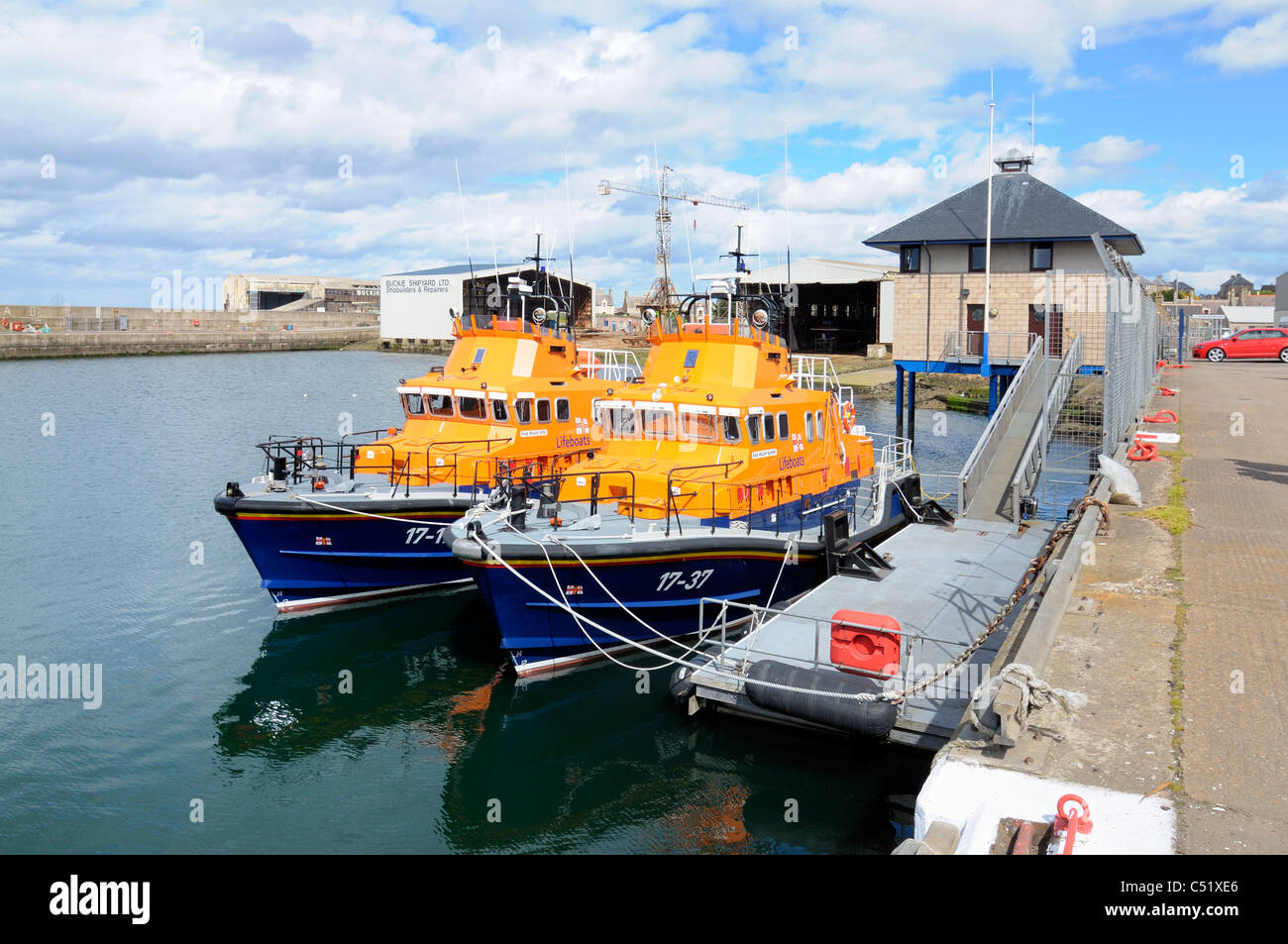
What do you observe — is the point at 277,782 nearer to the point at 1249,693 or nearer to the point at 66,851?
the point at 66,851

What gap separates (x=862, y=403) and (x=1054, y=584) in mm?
40622

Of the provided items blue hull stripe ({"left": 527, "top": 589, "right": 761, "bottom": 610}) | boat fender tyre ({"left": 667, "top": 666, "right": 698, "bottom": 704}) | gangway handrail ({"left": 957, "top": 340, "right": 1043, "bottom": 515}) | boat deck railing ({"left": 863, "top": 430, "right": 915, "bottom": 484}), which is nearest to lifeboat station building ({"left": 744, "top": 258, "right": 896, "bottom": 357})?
boat deck railing ({"left": 863, "top": 430, "right": 915, "bottom": 484})

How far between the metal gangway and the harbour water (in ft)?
21.8

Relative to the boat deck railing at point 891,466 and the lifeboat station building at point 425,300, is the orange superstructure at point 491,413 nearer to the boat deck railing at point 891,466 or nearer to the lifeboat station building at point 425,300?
the boat deck railing at point 891,466

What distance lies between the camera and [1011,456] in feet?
Answer: 54.9

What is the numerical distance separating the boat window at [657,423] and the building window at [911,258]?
15.7m

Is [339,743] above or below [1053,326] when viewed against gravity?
below

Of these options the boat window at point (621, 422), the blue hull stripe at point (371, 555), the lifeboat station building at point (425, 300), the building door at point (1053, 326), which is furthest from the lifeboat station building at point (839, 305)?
the blue hull stripe at point (371, 555)

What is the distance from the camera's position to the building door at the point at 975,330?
25370mm

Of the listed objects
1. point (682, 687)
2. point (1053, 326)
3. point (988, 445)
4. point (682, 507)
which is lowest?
point (682, 687)

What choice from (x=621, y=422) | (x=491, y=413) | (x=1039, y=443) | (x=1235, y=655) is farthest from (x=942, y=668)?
(x=491, y=413)

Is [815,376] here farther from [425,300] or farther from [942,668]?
[425,300]

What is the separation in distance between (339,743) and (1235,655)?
8.87 m
